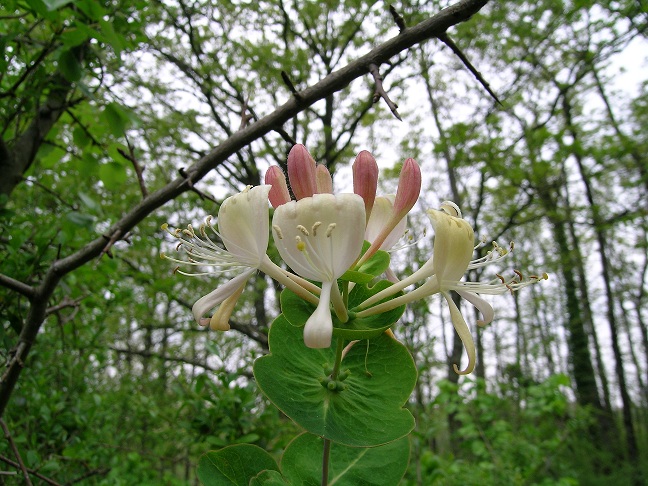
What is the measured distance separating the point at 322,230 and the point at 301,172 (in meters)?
0.12

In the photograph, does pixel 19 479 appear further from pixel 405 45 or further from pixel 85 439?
pixel 405 45

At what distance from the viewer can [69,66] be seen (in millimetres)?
1145

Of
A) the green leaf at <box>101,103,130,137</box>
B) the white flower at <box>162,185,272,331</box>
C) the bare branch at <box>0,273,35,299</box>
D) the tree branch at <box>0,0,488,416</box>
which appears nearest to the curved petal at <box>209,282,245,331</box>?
the white flower at <box>162,185,272,331</box>

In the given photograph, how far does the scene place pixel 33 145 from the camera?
1.58m

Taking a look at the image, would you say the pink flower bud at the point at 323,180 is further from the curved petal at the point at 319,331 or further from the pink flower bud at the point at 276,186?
the curved petal at the point at 319,331

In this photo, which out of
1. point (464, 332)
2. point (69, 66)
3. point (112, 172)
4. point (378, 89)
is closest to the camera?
point (464, 332)

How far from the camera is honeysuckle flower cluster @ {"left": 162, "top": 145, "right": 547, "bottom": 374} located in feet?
1.71

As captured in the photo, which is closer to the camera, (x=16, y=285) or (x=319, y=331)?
(x=319, y=331)

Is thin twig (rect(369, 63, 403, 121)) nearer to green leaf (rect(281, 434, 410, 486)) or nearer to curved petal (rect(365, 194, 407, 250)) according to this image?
curved petal (rect(365, 194, 407, 250))

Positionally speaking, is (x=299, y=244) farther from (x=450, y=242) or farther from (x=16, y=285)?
(x=16, y=285)

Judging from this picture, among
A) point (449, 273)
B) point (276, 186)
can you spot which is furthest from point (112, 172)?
point (449, 273)

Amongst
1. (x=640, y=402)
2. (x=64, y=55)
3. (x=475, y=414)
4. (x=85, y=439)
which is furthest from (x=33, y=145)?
(x=640, y=402)

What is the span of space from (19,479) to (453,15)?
1.47 m

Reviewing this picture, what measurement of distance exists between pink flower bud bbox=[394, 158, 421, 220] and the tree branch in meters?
0.23
